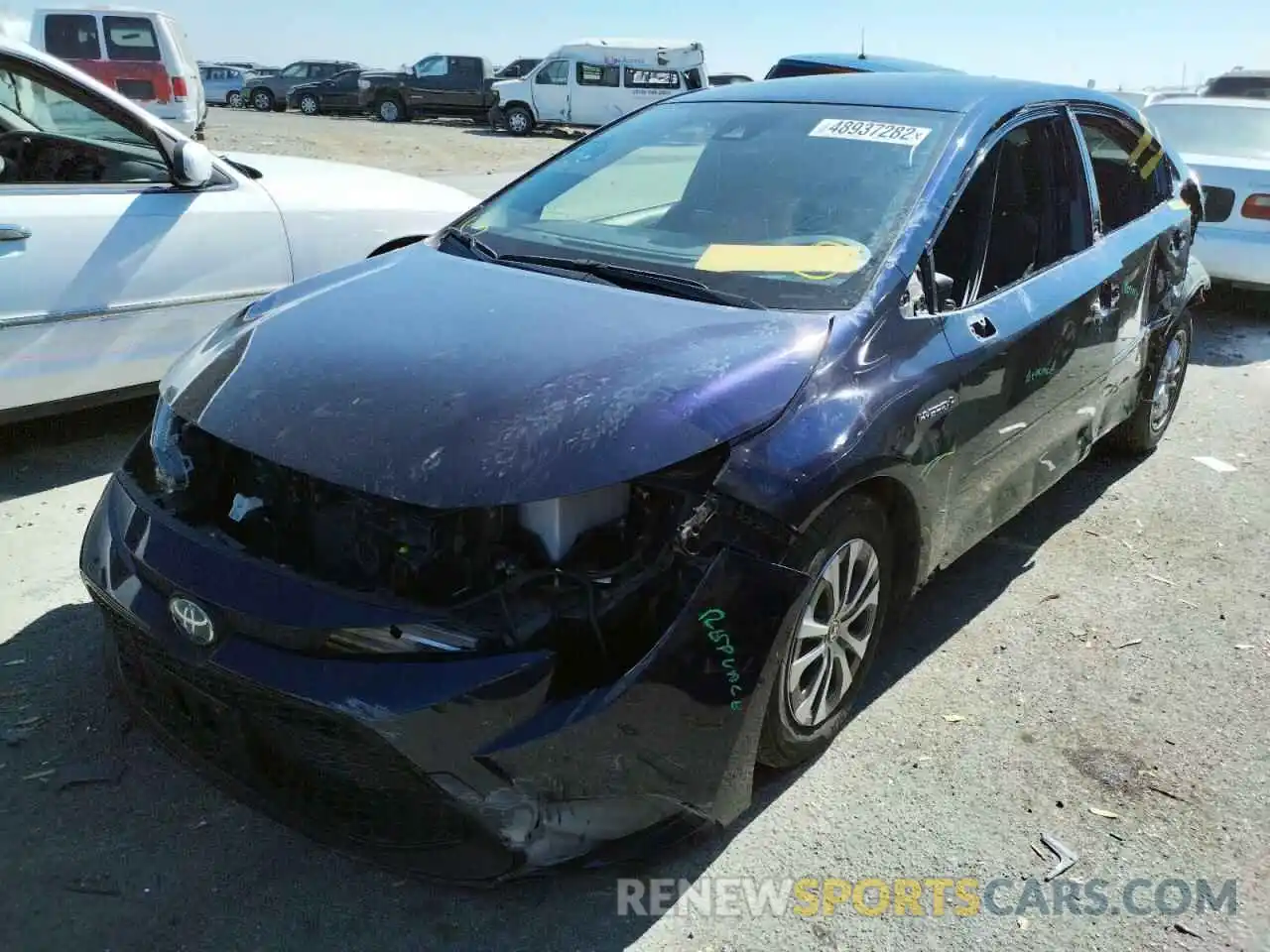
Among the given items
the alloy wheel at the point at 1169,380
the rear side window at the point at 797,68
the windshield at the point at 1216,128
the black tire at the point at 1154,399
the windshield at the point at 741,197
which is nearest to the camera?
the windshield at the point at 741,197

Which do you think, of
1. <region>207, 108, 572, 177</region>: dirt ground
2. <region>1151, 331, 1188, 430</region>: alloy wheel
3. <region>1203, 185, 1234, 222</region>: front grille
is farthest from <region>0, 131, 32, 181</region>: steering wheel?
<region>207, 108, 572, 177</region>: dirt ground

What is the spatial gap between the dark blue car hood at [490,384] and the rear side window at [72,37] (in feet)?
47.5

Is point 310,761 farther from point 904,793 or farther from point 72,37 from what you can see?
point 72,37

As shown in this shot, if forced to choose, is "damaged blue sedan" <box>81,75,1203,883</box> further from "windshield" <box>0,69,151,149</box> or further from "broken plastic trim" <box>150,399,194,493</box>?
"windshield" <box>0,69,151,149</box>

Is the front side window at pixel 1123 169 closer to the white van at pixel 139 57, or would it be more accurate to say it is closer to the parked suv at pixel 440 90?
the white van at pixel 139 57

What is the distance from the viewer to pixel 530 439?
7.18 feet

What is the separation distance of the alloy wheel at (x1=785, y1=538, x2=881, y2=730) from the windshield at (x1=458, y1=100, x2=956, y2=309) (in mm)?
671

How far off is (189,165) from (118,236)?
42cm

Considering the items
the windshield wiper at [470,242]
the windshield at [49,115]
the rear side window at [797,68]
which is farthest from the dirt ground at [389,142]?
the windshield wiper at [470,242]

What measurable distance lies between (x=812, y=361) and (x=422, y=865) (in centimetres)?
140

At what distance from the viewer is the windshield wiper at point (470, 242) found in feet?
10.8

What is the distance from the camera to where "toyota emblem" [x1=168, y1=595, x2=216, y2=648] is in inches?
85.2

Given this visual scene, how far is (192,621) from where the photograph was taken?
2.19 metres

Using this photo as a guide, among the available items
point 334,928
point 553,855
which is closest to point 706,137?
point 553,855
